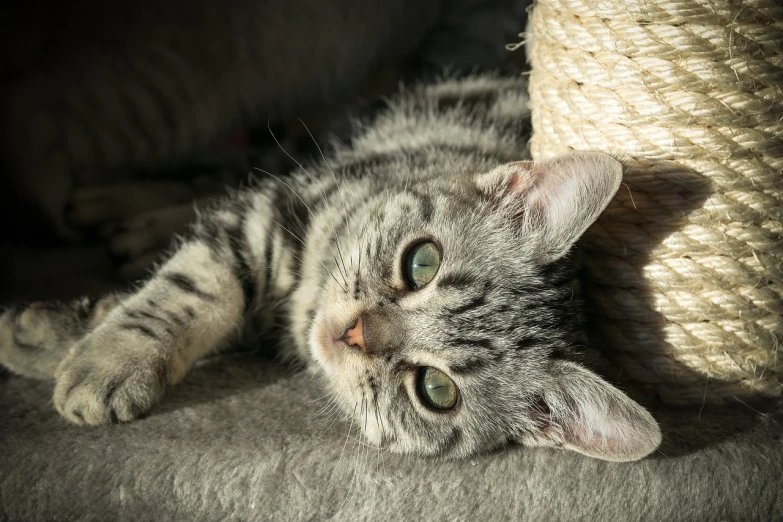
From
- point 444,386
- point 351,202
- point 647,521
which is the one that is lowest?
point 647,521

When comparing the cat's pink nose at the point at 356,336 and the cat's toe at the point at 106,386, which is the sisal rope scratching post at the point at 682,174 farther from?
the cat's toe at the point at 106,386

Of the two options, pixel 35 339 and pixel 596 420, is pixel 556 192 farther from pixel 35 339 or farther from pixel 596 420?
pixel 35 339

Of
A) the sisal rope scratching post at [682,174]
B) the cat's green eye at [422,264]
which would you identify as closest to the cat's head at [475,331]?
the cat's green eye at [422,264]

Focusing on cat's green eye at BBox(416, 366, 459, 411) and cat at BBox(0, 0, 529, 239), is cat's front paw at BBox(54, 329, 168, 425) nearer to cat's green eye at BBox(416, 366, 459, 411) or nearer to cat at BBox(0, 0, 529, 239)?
cat's green eye at BBox(416, 366, 459, 411)

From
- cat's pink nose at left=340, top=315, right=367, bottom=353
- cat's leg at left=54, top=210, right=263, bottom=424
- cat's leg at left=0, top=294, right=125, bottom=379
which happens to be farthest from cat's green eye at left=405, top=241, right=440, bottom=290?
cat's leg at left=0, top=294, right=125, bottom=379

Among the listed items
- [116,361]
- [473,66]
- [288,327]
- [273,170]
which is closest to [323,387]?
[288,327]

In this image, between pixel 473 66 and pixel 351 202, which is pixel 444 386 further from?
pixel 473 66
